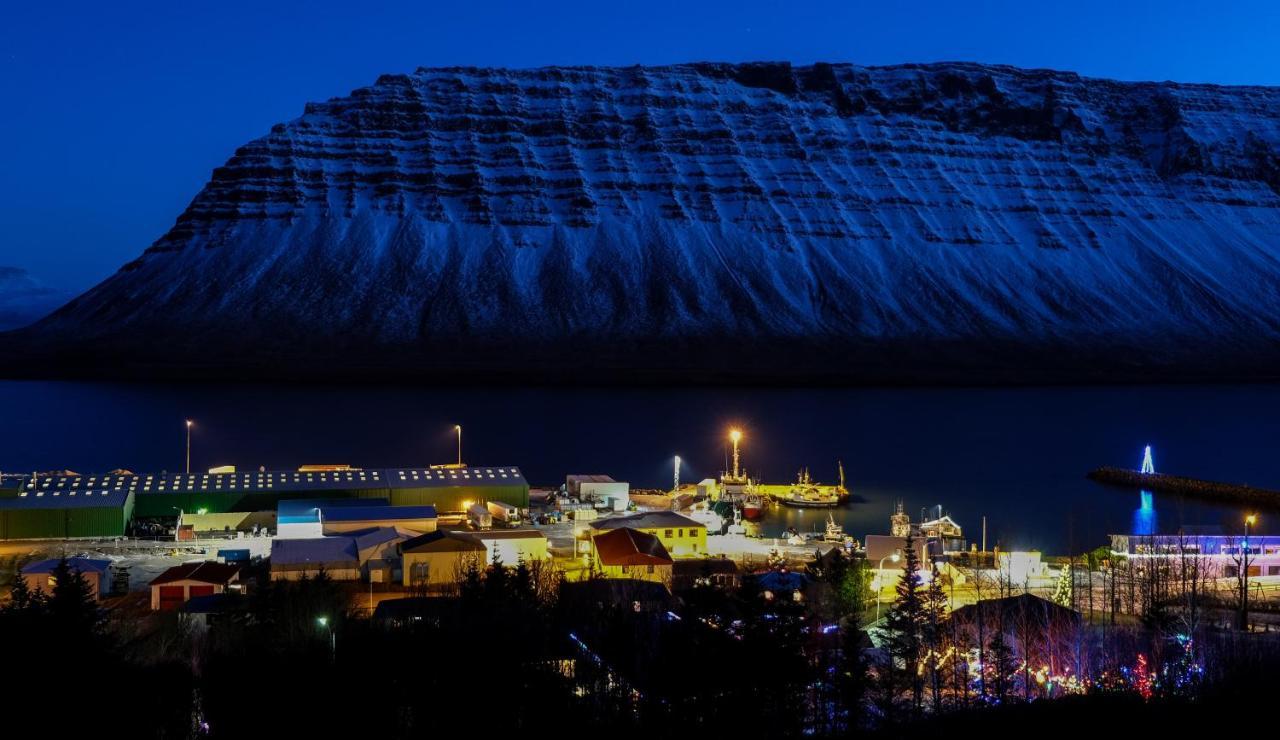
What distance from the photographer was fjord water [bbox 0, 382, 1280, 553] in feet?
169

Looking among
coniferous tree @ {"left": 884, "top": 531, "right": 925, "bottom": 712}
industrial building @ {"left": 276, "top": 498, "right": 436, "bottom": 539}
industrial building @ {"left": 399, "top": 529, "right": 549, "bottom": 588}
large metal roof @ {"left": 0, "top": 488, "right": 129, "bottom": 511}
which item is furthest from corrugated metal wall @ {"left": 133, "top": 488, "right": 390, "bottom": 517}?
coniferous tree @ {"left": 884, "top": 531, "right": 925, "bottom": 712}

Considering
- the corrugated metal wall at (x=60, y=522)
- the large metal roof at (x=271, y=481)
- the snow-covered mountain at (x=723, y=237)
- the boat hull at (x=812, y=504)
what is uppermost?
the snow-covered mountain at (x=723, y=237)

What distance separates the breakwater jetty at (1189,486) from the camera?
172ft

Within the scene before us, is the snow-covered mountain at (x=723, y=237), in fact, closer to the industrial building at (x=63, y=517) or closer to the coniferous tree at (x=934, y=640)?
the industrial building at (x=63, y=517)

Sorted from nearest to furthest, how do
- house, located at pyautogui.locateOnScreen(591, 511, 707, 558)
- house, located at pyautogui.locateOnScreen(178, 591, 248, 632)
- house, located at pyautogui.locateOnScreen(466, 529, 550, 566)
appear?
house, located at pyautogui.locateOnScreen(178, 591, 248, 632) < house, located at pyautogui.locateOnScreen(466, 529, 550, 566) < house, located at pyautogui.locateOnScreen(591, 511, 707, 558)

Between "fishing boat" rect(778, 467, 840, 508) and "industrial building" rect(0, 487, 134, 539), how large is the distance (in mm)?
25337

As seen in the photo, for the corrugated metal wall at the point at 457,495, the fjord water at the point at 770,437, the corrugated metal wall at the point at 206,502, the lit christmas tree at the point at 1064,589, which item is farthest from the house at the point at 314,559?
the fjord water at the point at 770,437

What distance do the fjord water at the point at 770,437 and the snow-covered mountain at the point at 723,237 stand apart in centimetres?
2394

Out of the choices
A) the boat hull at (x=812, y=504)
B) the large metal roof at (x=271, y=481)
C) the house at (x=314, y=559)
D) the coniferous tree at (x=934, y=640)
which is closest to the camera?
the coniferous tree at (x=934, y=640)

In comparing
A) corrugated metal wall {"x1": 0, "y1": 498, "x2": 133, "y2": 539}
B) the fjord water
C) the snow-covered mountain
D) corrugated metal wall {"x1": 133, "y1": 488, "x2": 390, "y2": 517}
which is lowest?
corrugated metal wall {"x1": 0, "y1": 498, "x2": 133, "y2": 539}

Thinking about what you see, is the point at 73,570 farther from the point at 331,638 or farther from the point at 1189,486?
the point at 1189,486

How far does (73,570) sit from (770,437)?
5431 cm

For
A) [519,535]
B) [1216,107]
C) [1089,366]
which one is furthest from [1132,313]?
[519,535]

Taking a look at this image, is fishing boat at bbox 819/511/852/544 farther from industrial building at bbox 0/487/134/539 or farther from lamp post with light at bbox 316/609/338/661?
industrial building at bbox 0/487/134/539
